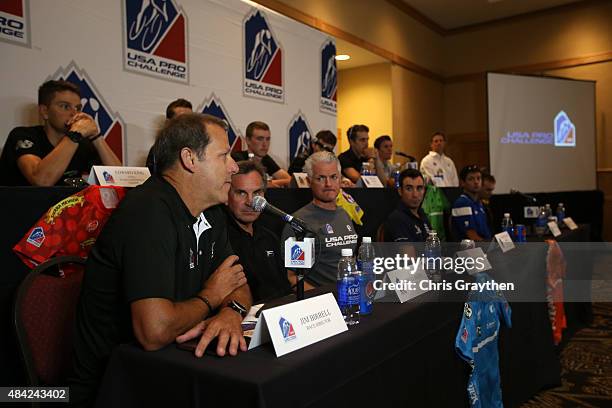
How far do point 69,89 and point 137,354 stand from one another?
1758 mm

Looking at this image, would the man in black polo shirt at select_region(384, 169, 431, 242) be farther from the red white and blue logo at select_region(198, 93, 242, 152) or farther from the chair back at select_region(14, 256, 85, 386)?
the chair back at select_region(14, 256, 85, 386)

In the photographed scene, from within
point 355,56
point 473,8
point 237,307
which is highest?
point 473,8

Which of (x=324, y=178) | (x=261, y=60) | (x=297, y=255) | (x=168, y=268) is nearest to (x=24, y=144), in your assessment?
(x=324, y=178)

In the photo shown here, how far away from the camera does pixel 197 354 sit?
1.02 m

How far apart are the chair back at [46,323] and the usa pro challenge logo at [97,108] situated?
2.37 meters

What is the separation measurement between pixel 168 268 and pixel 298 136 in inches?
175

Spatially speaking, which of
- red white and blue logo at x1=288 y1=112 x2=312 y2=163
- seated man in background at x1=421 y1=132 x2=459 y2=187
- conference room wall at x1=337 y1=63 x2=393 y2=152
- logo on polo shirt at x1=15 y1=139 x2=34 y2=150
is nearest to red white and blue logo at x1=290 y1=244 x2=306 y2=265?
logo on polo shirt at x1=15 y1=139 x2=34 y2=150

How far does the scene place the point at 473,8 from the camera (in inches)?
308

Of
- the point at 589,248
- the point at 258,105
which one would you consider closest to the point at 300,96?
the point at 258,105

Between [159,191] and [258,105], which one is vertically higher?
[258,105]

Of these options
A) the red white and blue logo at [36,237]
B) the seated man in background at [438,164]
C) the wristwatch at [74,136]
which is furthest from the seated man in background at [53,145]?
the seated man in background at [438,164]

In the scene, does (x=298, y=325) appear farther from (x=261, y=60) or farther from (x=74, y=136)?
(x=261, y=60)

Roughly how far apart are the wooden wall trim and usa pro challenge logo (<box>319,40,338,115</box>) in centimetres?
21

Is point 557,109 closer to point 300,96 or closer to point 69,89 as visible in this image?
point 300,96
